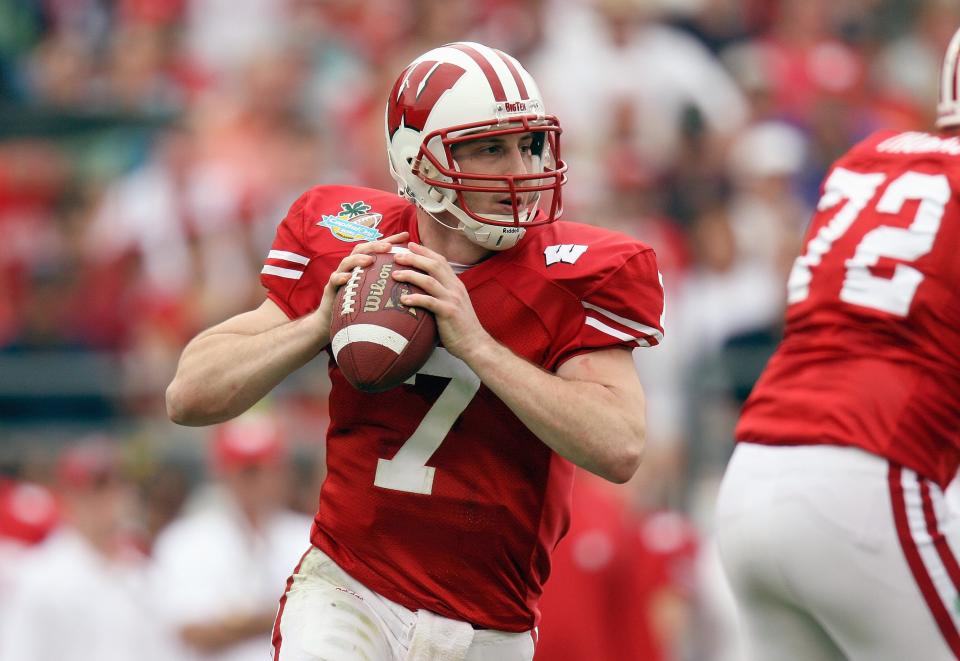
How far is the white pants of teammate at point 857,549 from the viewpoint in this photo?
12.3 feet

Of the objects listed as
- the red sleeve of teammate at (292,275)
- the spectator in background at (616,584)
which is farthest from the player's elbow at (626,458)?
the spectator in background at (616,584)

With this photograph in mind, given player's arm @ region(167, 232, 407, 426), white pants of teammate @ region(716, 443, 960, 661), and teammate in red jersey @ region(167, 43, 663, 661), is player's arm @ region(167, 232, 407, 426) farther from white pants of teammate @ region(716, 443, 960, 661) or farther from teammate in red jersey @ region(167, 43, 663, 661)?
white pants of teammate @ region(716, 443, 960, 661)

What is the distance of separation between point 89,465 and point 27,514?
1.64 feet

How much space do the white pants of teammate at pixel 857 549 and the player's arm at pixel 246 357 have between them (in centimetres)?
115

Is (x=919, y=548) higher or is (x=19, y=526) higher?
(x=919, y=548)

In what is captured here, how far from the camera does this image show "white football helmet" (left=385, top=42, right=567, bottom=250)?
366 cm

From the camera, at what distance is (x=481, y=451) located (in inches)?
144

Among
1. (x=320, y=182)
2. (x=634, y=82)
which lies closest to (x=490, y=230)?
(x=320, y=182)

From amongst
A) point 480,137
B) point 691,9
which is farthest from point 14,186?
point 480,137

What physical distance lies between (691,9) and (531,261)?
6.65 metres

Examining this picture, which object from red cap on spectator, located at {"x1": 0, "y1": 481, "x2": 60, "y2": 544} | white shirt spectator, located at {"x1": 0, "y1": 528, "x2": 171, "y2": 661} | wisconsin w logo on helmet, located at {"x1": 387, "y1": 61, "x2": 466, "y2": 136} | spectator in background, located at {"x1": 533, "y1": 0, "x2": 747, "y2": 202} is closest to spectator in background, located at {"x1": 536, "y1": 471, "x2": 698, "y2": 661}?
white shirt spectator, located at {"x1": 0, "y1": 528, "x2": 171, "y2": 661}

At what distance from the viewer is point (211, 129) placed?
31.2ft

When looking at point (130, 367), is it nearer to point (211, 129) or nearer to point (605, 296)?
point (211, 129)

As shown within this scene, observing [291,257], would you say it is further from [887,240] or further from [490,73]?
[887,240]
